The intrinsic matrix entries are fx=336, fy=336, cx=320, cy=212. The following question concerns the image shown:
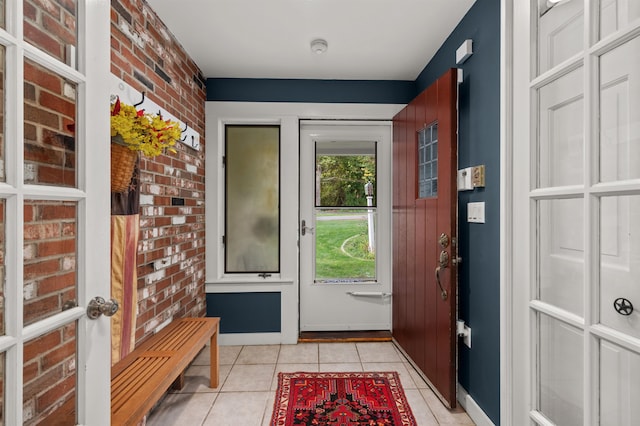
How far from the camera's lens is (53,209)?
882mm

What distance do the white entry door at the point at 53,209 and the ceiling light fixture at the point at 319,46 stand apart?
1624mm

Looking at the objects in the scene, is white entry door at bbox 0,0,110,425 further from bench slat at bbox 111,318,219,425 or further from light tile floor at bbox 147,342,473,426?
light tile floor at bbox 147,342,473,426

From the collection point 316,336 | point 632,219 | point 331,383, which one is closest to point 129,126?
point 632,219

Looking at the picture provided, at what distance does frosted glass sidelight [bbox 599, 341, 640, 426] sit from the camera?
803 millimetres

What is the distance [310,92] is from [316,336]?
2.31 m

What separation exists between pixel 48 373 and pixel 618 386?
4.72 ft

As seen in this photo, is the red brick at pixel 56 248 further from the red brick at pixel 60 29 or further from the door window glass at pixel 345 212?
the door window glass at pixel 345 212

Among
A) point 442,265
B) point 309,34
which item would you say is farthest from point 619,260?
point 309,34

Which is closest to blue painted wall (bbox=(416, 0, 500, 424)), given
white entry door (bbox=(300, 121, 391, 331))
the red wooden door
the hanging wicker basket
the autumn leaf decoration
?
the red wooden door

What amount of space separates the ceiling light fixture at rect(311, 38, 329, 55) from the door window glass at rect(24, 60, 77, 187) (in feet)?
6.10

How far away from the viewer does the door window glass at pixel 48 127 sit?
804 mm

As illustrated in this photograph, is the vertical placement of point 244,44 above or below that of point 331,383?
above

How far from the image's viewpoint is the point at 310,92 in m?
3.12

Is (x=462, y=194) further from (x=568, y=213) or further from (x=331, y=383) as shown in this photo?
(x=331, y=383)
